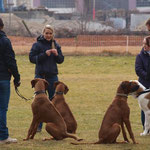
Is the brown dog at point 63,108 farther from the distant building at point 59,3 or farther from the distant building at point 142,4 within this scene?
the distant building at point 142,4

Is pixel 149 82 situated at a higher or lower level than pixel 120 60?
higher

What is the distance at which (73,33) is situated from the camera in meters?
47.1

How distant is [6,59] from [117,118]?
1995 mm

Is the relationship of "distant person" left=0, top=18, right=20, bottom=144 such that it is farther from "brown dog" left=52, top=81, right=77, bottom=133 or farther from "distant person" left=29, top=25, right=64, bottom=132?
"distant person" left=29, top=25, right=64, bottom=132

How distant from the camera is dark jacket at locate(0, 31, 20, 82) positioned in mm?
7965

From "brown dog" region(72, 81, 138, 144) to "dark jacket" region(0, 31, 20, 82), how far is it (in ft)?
5.24

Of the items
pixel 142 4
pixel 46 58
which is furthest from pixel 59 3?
pixel 46 58

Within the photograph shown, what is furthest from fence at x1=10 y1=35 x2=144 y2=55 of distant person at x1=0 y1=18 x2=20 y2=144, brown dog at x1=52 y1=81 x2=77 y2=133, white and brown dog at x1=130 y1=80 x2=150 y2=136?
distant person at x1=0 y1=18 x2=20 y2=144

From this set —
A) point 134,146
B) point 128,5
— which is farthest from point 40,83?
point 128,5

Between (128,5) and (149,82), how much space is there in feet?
332

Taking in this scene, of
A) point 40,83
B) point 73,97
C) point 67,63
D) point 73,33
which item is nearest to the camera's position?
point 40,83

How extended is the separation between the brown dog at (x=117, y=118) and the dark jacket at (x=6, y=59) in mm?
1598

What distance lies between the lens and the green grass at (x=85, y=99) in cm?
821

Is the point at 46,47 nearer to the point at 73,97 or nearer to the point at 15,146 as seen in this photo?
the point at 15,146
